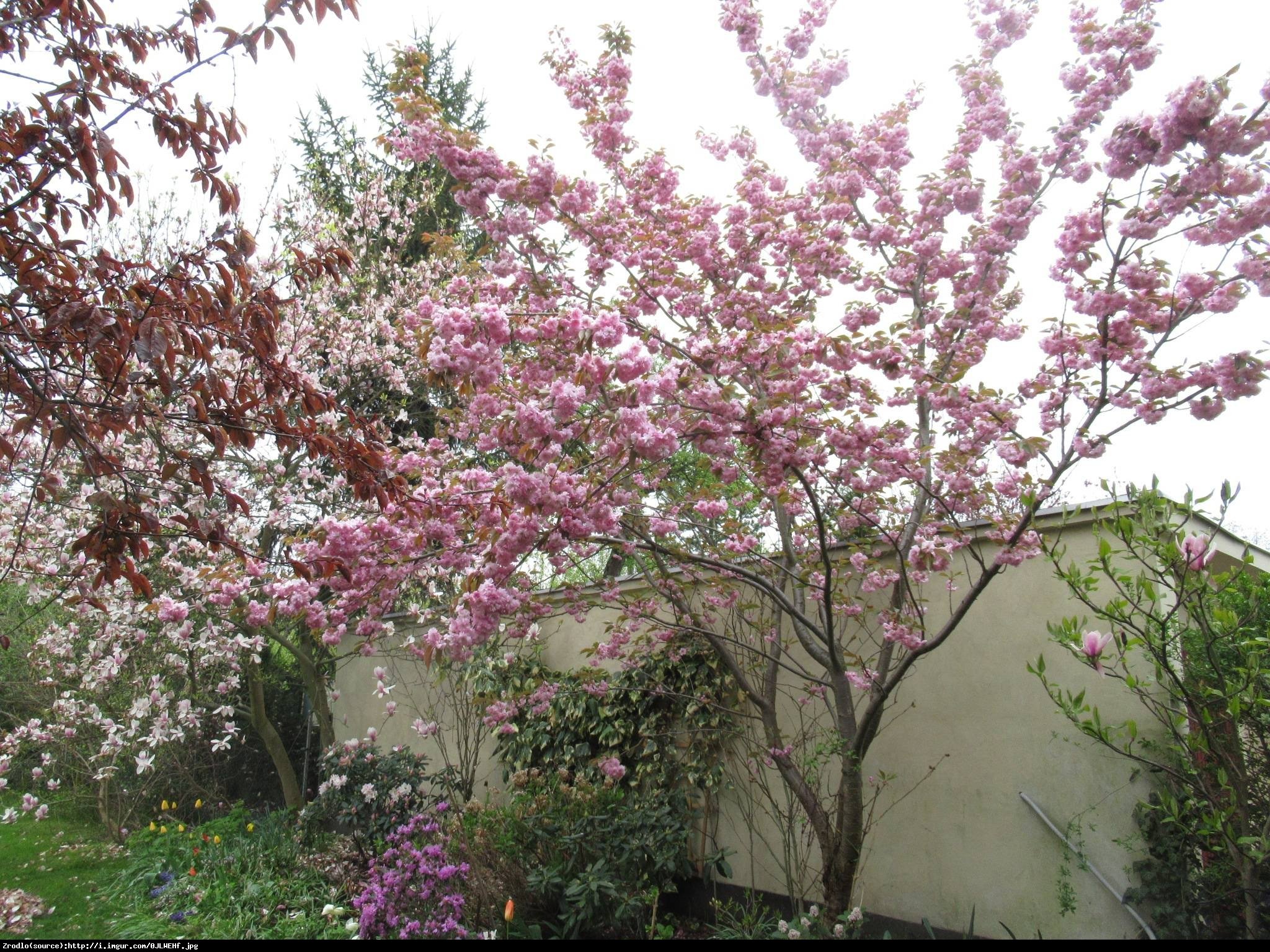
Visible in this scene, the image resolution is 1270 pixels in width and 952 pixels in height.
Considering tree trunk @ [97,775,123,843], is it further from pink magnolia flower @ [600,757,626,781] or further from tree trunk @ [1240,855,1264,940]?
tree trunk @ [1240,855,1264,940]

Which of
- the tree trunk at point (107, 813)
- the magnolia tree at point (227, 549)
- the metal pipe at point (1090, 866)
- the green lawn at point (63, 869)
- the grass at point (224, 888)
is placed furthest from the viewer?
the tree trunk at point (107, 813)

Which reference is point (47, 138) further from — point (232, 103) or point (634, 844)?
point (634, 844)

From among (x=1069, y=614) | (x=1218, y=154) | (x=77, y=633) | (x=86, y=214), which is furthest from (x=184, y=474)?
(x=1218, y=154)

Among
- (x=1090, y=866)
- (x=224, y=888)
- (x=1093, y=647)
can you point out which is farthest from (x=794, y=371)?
(x=224, y=888)

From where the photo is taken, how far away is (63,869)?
240 inches

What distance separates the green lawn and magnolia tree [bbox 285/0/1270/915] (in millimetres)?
2826

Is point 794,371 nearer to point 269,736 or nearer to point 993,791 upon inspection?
point 993,791

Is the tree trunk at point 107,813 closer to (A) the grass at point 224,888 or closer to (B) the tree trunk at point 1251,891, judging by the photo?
(A) the grass at point 224,888

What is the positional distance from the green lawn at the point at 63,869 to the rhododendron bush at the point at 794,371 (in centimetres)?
270

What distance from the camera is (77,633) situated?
21.1ft

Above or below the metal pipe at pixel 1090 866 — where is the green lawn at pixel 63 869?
below

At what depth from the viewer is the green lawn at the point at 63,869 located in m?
4.67

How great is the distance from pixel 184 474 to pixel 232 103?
420 cm

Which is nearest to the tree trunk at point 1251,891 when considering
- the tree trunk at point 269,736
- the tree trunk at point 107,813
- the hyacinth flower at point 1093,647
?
the hyacinth flower at point 1093,647
